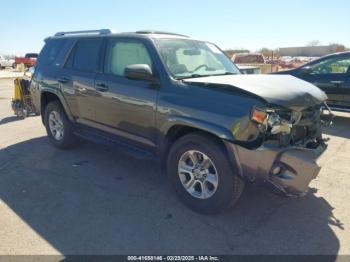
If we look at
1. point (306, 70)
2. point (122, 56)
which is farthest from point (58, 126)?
point (306, 70)

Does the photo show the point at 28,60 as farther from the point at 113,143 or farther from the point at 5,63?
the point at 113,143

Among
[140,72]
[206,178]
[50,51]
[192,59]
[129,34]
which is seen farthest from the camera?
[50,51]

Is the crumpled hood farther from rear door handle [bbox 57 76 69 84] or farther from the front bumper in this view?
rear door handle [bbox 57 76 69 84]

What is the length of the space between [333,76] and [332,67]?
272 mm

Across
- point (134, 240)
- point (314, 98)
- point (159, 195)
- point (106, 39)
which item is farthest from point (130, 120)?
point (314, 98)

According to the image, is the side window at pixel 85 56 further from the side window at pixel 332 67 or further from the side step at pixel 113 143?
the side window at pixel 332 67

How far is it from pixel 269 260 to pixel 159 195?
5.13 feet

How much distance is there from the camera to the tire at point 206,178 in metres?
3.16

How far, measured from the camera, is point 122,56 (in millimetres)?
4258

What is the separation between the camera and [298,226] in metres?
3.22

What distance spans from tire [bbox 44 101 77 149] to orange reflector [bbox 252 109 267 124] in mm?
3440

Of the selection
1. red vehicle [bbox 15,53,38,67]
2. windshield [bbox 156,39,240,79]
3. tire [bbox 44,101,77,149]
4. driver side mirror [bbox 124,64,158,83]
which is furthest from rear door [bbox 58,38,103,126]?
red vehicle [bbox 15,53,38,67]

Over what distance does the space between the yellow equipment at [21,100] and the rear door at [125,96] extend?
4.67 metres

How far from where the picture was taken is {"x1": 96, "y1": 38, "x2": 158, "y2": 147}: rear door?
381cm
